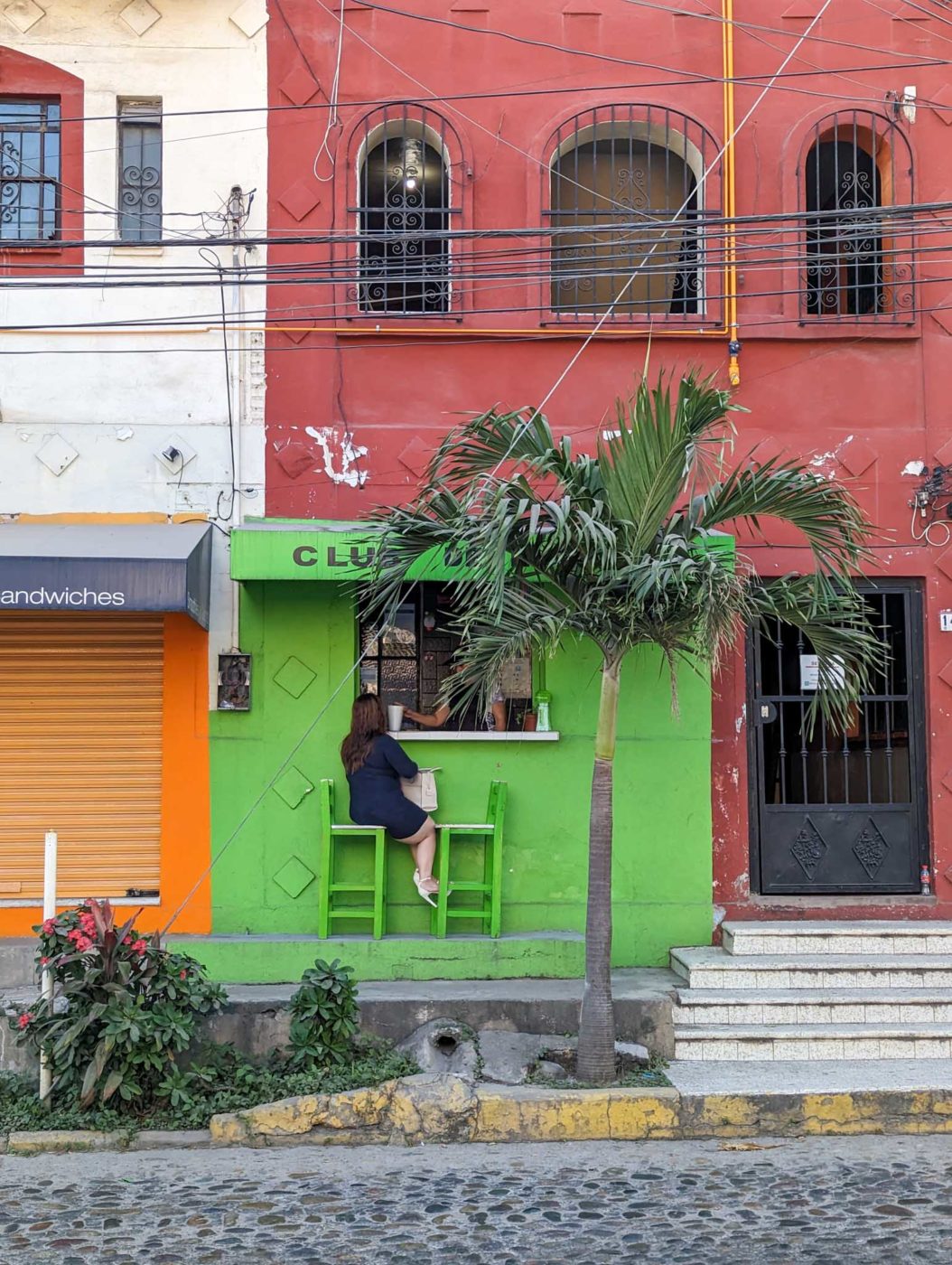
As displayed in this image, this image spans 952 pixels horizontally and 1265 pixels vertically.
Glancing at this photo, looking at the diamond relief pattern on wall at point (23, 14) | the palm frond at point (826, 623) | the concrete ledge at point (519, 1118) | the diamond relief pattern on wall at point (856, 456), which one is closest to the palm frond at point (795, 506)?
the palm frond at point (826, 623)

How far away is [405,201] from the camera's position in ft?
33.1

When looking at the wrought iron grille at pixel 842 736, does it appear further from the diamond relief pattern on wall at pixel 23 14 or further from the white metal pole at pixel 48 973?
the diamond relief pattern on wall at pixel 23 14

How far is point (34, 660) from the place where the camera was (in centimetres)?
955

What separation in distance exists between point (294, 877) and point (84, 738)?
77.0 inches

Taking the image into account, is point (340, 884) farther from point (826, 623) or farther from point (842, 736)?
point (842, 736)

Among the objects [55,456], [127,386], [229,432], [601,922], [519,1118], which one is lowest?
[519,1118]

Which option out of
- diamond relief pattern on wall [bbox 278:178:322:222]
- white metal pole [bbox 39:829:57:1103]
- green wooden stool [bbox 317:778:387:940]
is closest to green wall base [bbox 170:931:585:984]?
green wooden stool [bbox 317:778:387:940]

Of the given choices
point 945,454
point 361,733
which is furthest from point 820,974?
point 945,454

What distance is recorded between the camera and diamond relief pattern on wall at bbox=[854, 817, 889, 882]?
9680 mm

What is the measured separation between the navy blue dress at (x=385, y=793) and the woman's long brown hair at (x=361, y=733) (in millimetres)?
47

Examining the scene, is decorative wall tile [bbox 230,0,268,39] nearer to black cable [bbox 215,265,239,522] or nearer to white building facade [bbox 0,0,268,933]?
white building facade [bbox 0,0,268,933]

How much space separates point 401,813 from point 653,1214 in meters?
3.57

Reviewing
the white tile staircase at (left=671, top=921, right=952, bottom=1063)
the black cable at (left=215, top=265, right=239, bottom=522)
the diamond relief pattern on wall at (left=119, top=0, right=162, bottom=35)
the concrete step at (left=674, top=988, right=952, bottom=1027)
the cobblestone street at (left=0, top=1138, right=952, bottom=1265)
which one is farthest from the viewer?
the diamond relief pattern on wall at (left=119, top=0, right=162, bottom=35)

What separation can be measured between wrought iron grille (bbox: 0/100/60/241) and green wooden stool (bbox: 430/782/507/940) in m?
5.66
